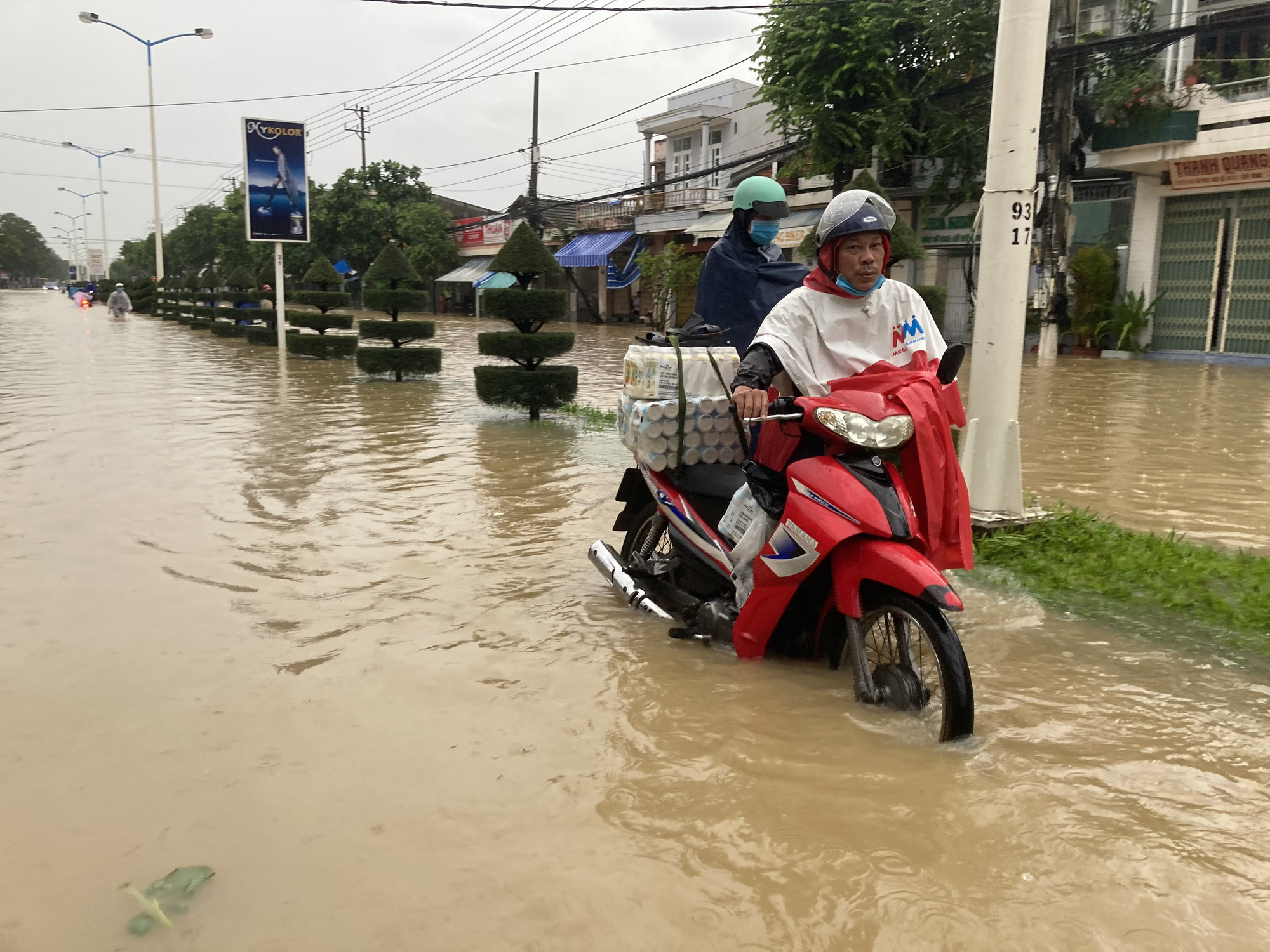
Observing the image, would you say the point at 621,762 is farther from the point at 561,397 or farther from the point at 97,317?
the point at 97,317

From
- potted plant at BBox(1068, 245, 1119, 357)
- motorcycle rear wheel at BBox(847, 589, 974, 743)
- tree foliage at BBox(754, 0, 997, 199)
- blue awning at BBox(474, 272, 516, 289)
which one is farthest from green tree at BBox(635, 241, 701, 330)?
blue awning at BBox(474, 272, 516, 289)

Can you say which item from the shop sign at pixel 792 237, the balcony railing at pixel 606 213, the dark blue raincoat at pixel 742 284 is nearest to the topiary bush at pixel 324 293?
the shop sign at pixel 792 237

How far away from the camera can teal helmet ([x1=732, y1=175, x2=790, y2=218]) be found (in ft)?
13.8

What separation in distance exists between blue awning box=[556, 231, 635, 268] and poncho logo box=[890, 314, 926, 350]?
34815 mm

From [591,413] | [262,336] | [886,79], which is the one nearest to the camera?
[591,413]

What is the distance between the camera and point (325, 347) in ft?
64.6

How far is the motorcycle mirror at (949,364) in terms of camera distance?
3.23m

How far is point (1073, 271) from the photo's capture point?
20.4m

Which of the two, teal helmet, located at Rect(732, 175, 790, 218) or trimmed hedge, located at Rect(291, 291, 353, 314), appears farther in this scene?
trimmed hedge, located at Rect(291, 291, 353, 314)

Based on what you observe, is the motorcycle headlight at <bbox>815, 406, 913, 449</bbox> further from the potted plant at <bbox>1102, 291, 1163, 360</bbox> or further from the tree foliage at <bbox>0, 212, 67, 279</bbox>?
the tree foliage at <bbox>0, 212, 67, 279</bbox>

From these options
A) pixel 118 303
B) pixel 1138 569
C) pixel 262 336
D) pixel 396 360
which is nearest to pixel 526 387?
pixel 396 360

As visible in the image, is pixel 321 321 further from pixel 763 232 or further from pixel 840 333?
pixel 840 333

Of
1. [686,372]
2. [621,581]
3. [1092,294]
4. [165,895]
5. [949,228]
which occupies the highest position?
[949,228]

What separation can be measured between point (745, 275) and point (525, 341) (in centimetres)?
698
